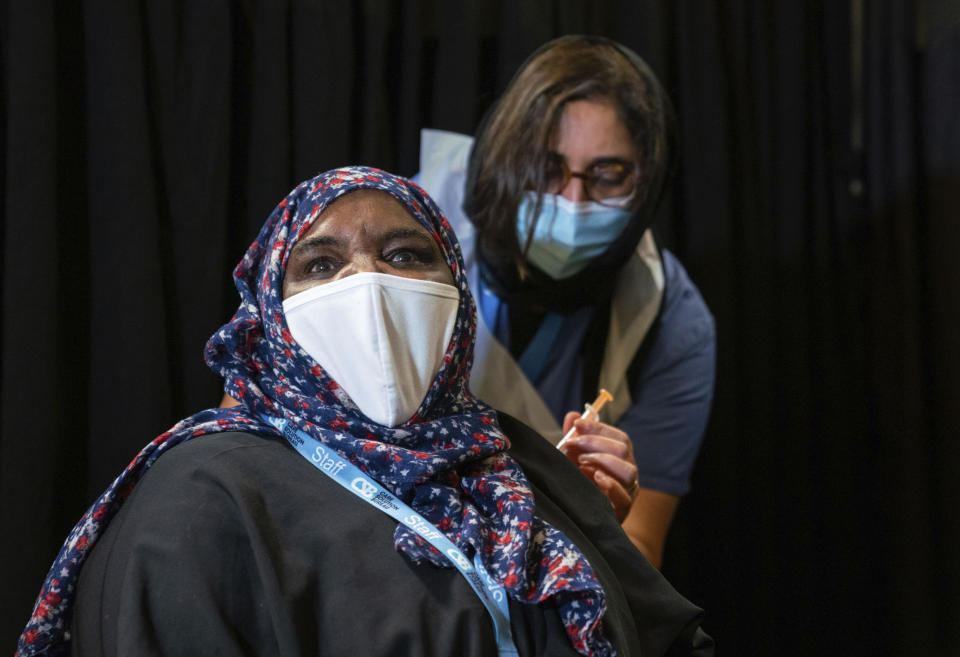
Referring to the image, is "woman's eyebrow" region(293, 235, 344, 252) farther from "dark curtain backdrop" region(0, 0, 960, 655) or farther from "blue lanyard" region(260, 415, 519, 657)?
"dark curtain backdrop" region(0, 0, 960, 655)

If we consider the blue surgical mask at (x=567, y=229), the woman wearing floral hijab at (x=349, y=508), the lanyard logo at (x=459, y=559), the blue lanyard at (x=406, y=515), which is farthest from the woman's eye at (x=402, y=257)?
the blue surgical mask at (x=567, y=229)

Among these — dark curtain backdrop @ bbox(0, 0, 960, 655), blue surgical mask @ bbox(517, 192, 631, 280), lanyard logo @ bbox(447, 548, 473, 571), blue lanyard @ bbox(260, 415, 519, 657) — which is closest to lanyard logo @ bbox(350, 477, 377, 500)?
blue lanyard @ bbox(260, 415, 519, 657)

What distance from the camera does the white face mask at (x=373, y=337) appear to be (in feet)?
3.61

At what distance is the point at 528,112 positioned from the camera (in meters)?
1.74

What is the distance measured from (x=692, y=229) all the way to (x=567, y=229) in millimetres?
640

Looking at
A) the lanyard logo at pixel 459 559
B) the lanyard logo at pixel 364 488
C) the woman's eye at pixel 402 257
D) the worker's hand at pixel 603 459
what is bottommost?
the worker's hand at pixel 603 459

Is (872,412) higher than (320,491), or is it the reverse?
(320,491)

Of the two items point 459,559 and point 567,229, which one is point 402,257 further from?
point 567,229

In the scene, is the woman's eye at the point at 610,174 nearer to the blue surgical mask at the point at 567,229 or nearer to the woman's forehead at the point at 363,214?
the blue surgical mask at the point at 567,229

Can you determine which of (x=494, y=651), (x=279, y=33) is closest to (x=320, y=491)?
(x=494, y=651)

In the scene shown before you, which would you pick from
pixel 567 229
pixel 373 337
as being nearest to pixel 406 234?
pixel 373 337

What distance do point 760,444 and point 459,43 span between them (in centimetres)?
124

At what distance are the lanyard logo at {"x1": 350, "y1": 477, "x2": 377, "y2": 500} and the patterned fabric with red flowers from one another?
0.02 meters

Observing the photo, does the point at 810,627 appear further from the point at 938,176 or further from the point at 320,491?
the point at 320,491
